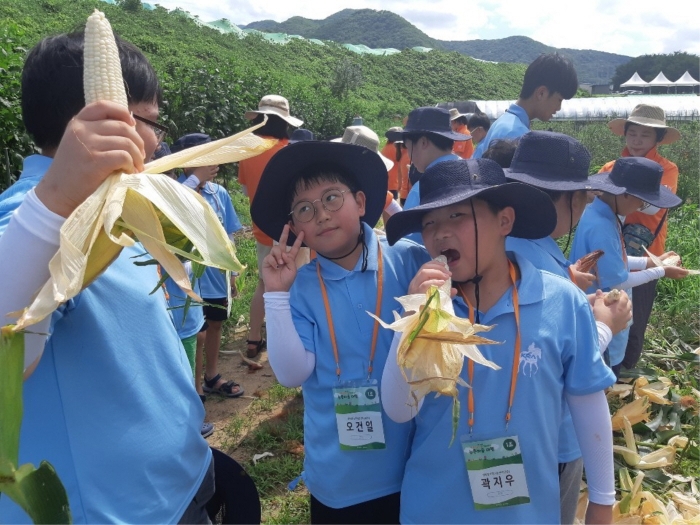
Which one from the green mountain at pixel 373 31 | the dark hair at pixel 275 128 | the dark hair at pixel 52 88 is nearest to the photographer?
the dark hair at pixel 52 88

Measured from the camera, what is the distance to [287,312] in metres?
1.45

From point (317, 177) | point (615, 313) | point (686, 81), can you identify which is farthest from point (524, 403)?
point (686, 81)

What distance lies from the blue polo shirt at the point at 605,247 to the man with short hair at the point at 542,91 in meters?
1.10

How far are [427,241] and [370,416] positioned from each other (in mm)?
524

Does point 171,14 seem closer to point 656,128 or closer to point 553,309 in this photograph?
point 656,128

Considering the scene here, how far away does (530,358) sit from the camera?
1341mm

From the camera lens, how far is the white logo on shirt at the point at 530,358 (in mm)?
1341

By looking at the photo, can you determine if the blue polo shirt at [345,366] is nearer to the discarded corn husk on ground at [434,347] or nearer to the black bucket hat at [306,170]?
the black bucket hat at [306,170]

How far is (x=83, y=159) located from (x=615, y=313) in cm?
155

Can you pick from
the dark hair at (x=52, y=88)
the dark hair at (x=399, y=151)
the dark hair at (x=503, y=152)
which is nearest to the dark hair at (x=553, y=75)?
the dark hair at (x=503, y=152)

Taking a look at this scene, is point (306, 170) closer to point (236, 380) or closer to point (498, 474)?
point (498, 474)

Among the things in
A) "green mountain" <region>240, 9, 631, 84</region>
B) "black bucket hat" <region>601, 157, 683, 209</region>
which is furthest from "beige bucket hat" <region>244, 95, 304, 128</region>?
"green mountain" <region>240, 9, 631, 84</region>

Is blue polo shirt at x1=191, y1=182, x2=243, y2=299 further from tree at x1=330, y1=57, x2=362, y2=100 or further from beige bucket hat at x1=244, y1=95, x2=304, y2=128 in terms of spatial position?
tree at x1=330, y1=57, x2=362, y2=100

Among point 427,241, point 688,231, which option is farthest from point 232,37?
point 427,241
